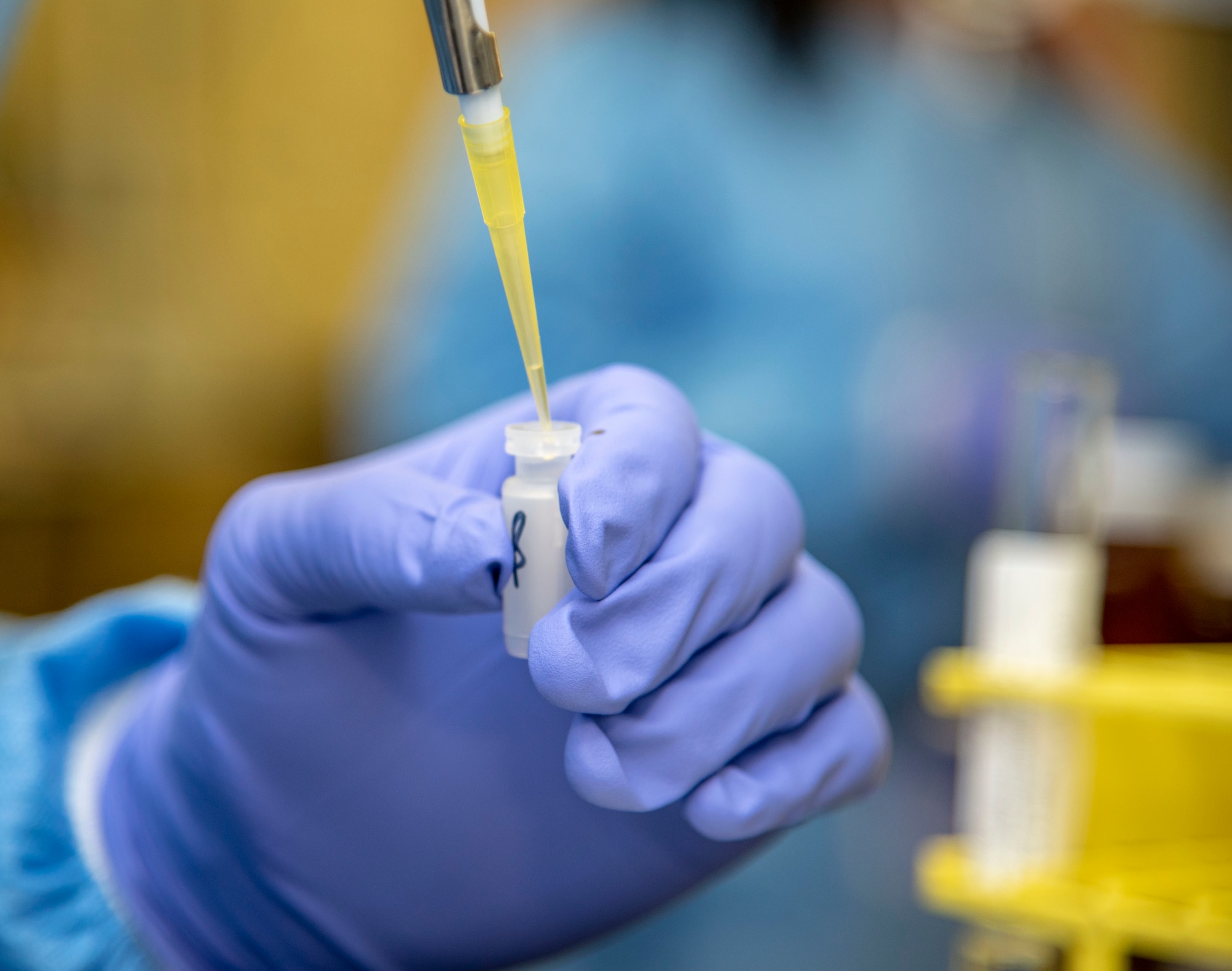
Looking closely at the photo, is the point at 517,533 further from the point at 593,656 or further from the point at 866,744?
the point at 866,744

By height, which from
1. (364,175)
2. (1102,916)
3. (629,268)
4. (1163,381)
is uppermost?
(364,175)

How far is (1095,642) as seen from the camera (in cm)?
67

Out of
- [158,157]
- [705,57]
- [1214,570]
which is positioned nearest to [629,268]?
[705,57]

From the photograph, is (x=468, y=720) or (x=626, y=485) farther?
(x=468, y=720)

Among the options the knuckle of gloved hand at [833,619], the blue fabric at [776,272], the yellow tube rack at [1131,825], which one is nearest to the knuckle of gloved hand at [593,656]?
the knuckle of gloved hand at [833,619]

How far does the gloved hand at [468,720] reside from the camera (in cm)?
39

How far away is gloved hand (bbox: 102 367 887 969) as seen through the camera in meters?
0.39

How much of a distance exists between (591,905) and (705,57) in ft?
4.23

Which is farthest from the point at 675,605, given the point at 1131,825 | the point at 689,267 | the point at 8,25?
the point at 689,267

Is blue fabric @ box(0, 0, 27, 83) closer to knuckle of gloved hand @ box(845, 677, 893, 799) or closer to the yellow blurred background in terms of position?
knuckle of gloved hand @ box(845, 677, 893, 799)

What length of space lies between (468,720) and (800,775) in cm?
17

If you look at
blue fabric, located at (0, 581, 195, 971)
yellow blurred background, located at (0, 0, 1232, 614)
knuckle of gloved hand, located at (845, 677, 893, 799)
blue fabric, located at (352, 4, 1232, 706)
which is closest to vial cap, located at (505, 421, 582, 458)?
knuckle of gloved hand, located at (845, 677, 893, 799)

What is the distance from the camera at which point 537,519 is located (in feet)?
1.26

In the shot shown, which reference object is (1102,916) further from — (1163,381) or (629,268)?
(1163,381)
